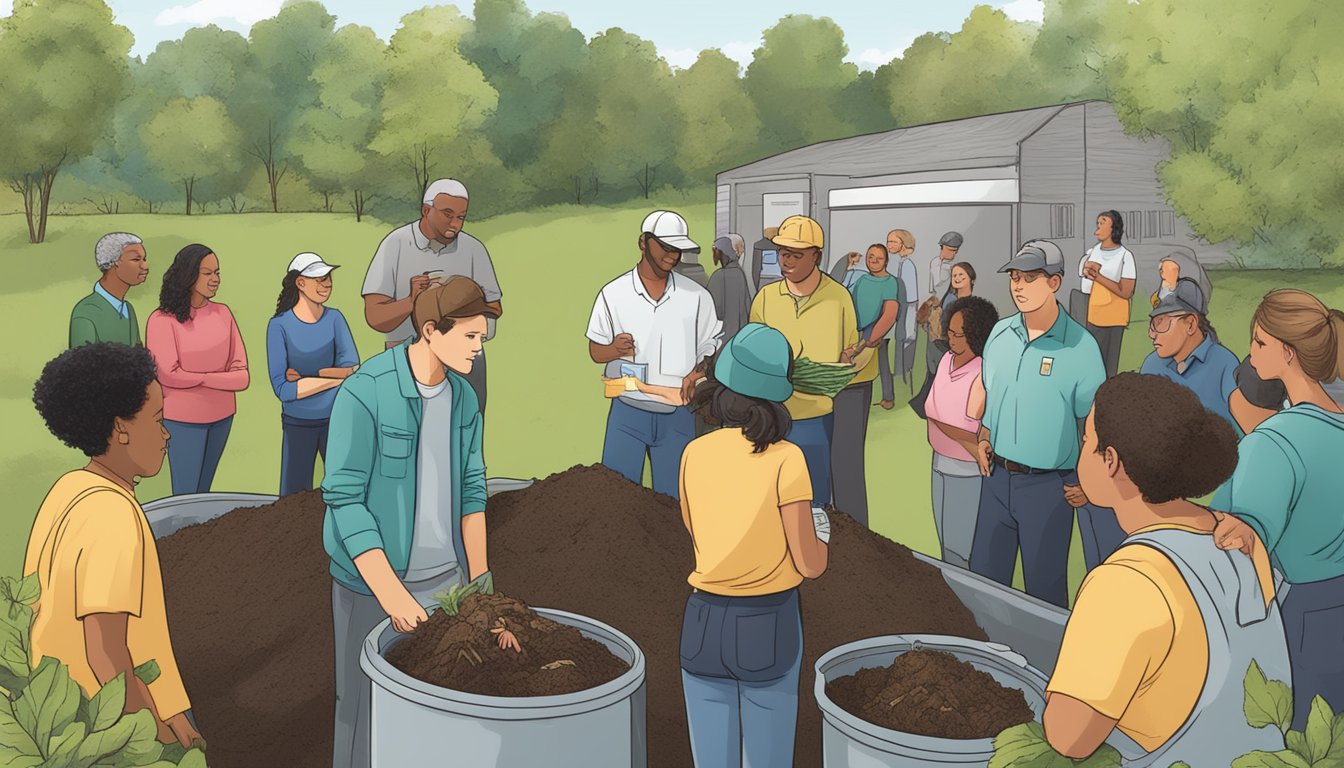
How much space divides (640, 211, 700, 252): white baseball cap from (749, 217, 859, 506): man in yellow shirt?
1.68 ft

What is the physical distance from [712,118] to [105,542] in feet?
167

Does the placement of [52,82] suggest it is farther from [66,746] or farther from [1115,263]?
[66,746]

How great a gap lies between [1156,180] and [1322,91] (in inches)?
152

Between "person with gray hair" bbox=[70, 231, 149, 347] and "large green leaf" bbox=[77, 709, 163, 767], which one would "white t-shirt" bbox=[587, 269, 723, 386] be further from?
"large green leaf" bbox=[77, 709, 163, 767]

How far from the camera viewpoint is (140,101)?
48.2 metres

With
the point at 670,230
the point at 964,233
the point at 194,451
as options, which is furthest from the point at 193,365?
the point at 964,233

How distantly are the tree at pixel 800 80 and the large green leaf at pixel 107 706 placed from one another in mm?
54815

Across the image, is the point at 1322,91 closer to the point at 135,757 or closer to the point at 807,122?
the point at 135,757

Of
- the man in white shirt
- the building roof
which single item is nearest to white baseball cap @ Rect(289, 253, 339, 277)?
the man in white shirt

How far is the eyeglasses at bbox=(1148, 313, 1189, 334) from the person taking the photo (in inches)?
193

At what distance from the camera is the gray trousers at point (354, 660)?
10.7 ft

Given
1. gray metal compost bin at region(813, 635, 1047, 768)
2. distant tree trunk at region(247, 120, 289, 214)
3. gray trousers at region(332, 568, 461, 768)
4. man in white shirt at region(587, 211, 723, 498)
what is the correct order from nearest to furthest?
gray metal compost bin at region(813, 635, 1047, 768)
gray trousers at region(332, 568, 461, 768)
man in white shirt at region(587, 211, 723, 498)
distant tree trunk at region(247, 120, 289, 214)

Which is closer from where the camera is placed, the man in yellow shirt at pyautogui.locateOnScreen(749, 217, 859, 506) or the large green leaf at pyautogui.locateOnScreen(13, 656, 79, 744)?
the large green leaf at pyautogui.locateOnScreen(13, 656, 79, 744)

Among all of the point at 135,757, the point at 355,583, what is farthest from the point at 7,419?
the point at 135,757
